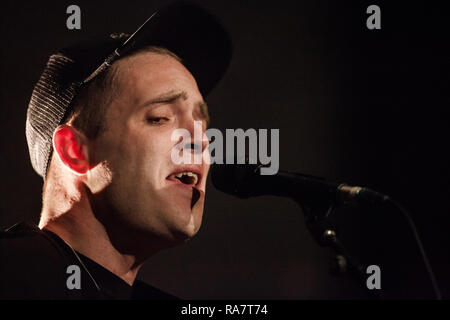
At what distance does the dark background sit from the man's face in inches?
31.1

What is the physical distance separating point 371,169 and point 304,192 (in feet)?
4.54

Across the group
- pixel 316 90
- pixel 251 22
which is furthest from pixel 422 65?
pixel 251 22

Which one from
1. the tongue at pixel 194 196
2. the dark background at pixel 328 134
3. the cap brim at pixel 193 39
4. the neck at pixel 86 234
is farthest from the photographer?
the dark background at pixel 328 134

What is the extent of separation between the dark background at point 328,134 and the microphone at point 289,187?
0.94 meters

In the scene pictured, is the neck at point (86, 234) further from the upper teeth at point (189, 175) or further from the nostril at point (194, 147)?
the nostril at point (194, 147)

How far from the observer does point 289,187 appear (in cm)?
153

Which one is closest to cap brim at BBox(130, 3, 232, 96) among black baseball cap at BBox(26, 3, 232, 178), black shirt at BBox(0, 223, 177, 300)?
black baseball cap at BBox(26, 3, 232, 178)

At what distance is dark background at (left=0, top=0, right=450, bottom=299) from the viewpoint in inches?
101

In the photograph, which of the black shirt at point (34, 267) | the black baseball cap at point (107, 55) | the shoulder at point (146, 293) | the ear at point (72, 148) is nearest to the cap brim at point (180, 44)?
the black baseball cap at point (107, 55)

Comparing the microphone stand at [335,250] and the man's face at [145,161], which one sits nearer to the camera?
the microphone stand at [335,250]

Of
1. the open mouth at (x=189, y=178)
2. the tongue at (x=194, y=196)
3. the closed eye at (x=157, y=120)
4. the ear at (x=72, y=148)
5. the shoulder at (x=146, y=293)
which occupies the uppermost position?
the closed eye at (x=157, y=120)

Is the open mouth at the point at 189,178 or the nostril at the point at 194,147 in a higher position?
the nostril at the point at 194,147

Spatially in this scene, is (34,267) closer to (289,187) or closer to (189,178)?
(189,178)

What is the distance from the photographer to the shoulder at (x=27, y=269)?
1375mm
